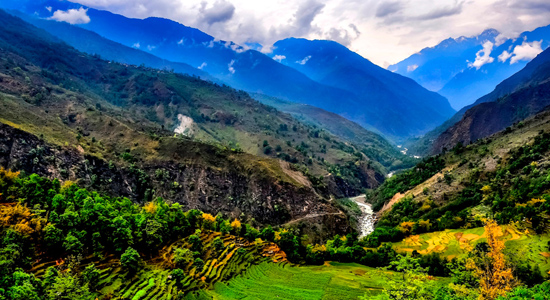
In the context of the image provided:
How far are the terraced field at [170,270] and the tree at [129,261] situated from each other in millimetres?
838

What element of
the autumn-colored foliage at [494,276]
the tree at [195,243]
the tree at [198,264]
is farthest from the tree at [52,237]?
the autumn-colored foliage at [494,276]

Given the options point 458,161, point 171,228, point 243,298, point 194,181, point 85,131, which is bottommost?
point 243,298

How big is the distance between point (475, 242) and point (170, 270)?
184 feet

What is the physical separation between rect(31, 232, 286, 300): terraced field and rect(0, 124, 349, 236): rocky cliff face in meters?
29.4

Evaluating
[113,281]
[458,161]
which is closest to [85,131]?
[113,281]

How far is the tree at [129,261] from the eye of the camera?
43.5 meters

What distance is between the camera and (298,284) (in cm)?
4969

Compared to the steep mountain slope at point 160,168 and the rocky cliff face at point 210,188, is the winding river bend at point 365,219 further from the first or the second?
the steep mountain slope at point 160,168

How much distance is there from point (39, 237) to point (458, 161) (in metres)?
115

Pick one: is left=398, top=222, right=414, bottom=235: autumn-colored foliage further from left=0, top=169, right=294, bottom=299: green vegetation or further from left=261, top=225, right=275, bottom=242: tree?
left=0, top=169, right=294, bottom=299: green vegetation

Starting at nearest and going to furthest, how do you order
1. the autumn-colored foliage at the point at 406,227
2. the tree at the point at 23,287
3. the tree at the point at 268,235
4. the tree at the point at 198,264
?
the tree at the point at 23,287
the tree at the point at 198,264
the tree at the point at 268,235
the autumn-colored foliage at the point at 406,227

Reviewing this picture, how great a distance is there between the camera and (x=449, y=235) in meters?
67.1

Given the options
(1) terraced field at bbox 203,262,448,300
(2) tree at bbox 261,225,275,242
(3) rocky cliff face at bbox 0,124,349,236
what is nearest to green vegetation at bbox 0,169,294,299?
(1) terraced field at bbox 203,262,448,300

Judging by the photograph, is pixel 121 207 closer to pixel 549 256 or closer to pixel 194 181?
pixel 194 181
